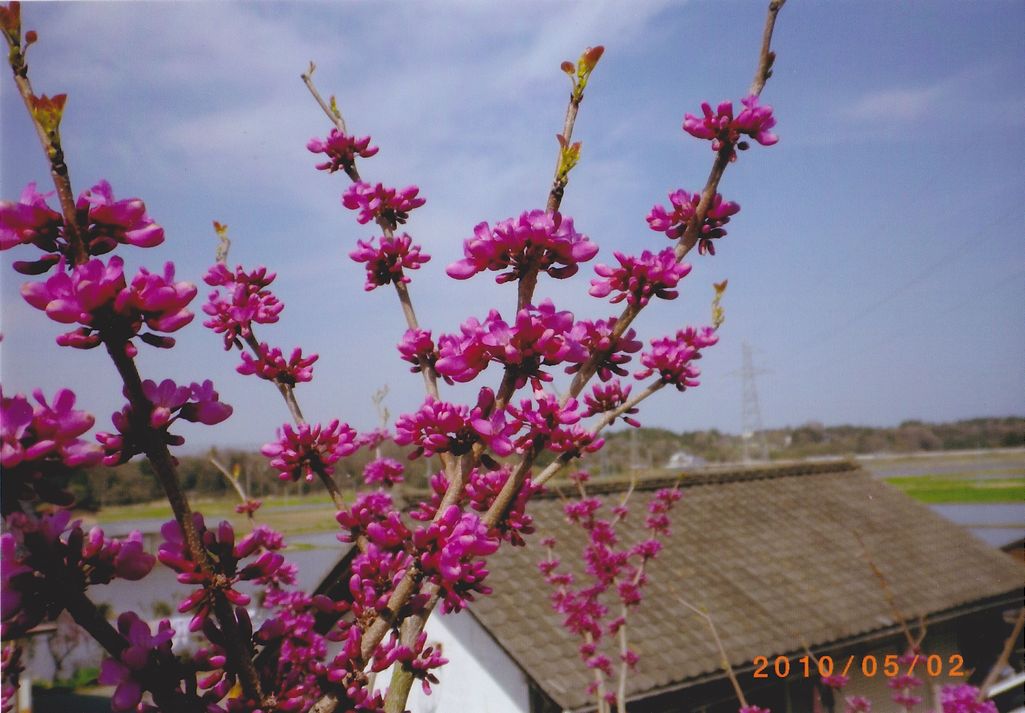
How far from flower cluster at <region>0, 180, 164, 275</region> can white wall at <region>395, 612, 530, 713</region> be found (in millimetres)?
6426

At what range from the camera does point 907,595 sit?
33.8 feet

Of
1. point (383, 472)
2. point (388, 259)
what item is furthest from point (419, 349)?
point (383, 472)

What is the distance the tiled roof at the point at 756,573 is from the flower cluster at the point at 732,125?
4.61m

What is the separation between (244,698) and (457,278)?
33.5 inches

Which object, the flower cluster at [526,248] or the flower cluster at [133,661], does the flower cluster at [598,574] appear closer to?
the flower cluster at [526,248]

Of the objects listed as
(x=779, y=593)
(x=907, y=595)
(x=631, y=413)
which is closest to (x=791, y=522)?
(x=907, y=595)

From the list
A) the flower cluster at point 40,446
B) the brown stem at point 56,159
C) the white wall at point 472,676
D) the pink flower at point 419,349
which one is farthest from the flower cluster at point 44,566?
the white wall at point 472,676

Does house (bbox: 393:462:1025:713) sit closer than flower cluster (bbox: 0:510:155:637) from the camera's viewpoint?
No

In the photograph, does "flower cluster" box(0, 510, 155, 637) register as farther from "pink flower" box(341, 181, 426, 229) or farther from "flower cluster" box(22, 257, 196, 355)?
"pink flower" box(341, 181, 426, 229)

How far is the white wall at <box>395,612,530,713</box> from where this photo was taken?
670 cm

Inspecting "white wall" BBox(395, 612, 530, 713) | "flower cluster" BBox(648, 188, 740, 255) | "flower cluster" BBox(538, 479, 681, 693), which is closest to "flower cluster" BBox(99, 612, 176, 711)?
"flower cluster" BBox(648, 188, 740, 255)

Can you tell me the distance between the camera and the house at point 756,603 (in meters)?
6.85

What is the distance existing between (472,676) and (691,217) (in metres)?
6.52

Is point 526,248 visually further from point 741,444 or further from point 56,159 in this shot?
point 741,444
